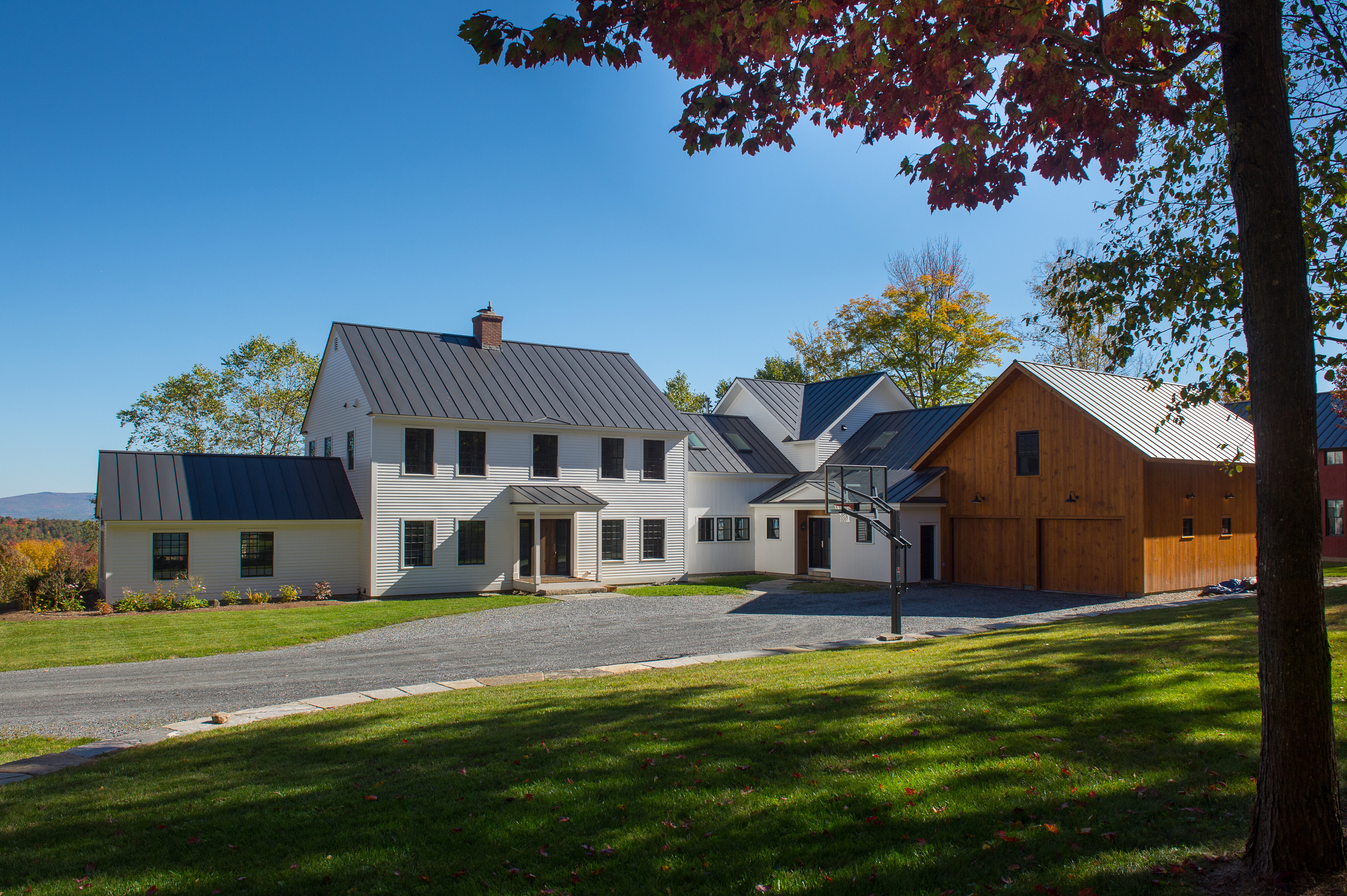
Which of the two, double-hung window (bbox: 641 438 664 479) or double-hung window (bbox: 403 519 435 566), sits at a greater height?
double-hung window (bbox: 641 438 664 479)

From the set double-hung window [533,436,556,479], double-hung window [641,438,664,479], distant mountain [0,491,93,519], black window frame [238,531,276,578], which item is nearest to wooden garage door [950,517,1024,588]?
double-hung window [641,438,664,479]

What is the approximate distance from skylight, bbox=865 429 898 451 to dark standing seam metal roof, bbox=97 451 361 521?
17.8 metres

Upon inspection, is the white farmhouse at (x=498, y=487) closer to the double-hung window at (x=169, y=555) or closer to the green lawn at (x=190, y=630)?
the double-hung window at (x=169, y=555)

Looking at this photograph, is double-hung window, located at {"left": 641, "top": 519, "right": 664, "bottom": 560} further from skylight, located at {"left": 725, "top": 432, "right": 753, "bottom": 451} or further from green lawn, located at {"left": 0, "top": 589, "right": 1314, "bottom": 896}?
green lawn, located at {"left": 0, "top": 589, "right": 1314, "bottom": 896}

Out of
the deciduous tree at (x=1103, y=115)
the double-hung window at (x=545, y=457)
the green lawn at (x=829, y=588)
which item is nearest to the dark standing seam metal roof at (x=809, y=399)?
the green lawn at (x=829, y=588)

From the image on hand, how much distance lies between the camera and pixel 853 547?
89.0ft

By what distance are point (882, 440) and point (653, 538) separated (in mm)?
9191

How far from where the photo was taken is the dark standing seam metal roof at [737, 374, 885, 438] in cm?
3331

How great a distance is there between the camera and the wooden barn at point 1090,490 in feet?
72.1

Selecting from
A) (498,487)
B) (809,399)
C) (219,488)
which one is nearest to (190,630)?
(219,488)

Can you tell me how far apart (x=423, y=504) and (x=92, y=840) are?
69.3 feet

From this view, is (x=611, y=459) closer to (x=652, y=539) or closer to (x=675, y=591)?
(x=652, y=539)

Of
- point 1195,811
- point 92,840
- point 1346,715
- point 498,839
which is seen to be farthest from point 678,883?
point 1346,715

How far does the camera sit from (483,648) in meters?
15.3
